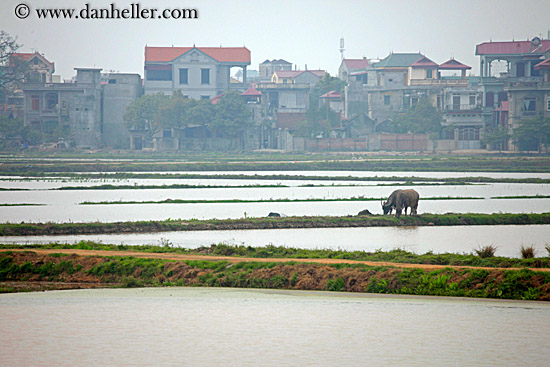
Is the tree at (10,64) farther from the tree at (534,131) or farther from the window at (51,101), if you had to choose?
the tree at (534,131)

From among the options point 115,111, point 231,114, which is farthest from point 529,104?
point 115,111

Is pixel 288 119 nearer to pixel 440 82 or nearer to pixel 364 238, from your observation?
pixel 440 82

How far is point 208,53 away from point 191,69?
3.01m

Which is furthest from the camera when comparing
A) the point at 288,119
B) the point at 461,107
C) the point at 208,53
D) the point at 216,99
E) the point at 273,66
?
the point at 273,66

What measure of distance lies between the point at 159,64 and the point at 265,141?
14813mm

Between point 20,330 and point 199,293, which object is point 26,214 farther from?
point 20,330

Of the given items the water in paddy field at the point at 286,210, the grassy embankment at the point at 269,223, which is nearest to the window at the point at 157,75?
the water in paddy field at the point at 286,210

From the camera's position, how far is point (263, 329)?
40.6 feet

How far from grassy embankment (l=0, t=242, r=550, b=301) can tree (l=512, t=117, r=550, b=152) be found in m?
54.7

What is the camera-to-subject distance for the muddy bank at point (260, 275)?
14.4 metres

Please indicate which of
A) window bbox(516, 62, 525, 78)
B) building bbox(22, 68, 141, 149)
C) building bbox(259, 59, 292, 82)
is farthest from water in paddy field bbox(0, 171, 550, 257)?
building bbox(259, 59, 292, 82)

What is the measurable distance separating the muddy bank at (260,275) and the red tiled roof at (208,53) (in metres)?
69.8

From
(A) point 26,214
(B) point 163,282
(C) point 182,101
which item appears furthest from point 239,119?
(B) point 163,282

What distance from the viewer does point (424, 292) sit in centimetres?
1485
